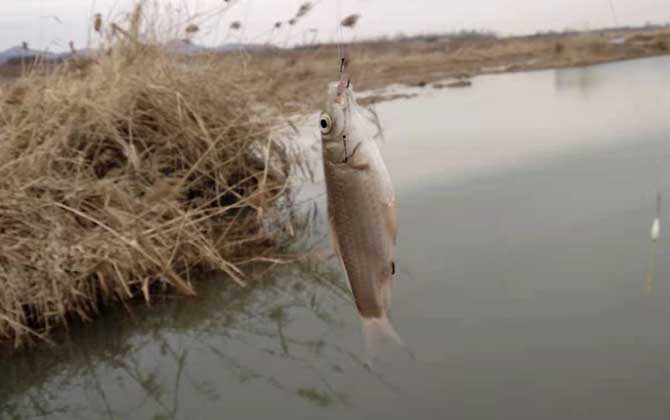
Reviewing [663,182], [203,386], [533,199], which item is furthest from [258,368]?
[663,182]

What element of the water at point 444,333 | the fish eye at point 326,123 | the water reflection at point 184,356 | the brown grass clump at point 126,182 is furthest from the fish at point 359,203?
the brown grass clump at point 126,182

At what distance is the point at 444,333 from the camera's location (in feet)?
15.9

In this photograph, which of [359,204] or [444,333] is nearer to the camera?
[359,204]

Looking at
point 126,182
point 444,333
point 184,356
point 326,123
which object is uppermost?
point 326,123

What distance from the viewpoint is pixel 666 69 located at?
18844mm

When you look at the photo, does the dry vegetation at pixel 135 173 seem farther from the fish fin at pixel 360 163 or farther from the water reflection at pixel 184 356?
the fish fin at pixel 360 163

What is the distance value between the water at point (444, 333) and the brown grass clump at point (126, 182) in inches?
14.3

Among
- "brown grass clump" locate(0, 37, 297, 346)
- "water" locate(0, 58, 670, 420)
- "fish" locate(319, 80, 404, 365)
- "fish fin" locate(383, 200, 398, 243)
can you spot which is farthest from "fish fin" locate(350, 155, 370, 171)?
"brown grass clump" locate(0, 37, 297, 346)

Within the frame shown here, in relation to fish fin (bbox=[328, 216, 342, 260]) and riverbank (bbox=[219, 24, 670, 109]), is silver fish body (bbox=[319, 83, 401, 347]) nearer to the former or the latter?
fish fin (bbox=[328, 216, 342, 260])

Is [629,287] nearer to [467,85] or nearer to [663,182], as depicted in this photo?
[663,182]

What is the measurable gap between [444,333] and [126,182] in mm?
3371

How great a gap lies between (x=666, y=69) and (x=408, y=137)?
11.5 metres

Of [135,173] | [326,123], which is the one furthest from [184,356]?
[326,123]

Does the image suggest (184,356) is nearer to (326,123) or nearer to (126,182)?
(126,182)
